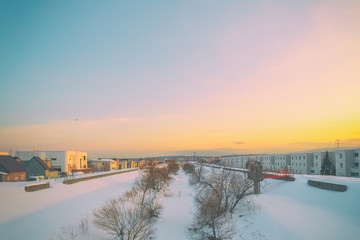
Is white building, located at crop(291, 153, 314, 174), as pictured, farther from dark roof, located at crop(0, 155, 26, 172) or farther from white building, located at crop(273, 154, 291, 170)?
dark roof, located at crop(0, 155, 26, 172)

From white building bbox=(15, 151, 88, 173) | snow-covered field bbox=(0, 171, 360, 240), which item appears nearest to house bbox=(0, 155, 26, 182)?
snow-covered field bbox=(0, 171, 360, 240)

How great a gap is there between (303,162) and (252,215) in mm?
60722

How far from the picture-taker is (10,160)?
4575 centimetres

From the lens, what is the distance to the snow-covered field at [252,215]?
20.4m

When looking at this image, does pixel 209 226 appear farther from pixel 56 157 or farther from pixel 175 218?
pixel 56 157

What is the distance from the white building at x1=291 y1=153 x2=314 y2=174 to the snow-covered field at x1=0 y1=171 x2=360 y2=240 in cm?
4782

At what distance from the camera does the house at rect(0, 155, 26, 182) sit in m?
41.5

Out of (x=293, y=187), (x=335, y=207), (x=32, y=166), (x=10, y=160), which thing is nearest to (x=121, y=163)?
(x=32, y=166)

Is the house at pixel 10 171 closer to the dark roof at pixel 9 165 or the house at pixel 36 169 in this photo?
the dark roof at pixel 9 165

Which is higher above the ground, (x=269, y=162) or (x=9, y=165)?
(x=9, y=165)

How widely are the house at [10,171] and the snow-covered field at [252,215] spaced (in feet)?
48.1

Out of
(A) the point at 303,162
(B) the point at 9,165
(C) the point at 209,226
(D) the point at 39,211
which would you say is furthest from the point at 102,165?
Answer: (C) the point at 209,226

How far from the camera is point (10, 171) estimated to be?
1689 inches

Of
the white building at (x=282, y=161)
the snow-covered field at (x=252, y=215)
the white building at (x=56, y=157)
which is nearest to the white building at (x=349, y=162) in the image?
the white building at (x=282, y=161)
